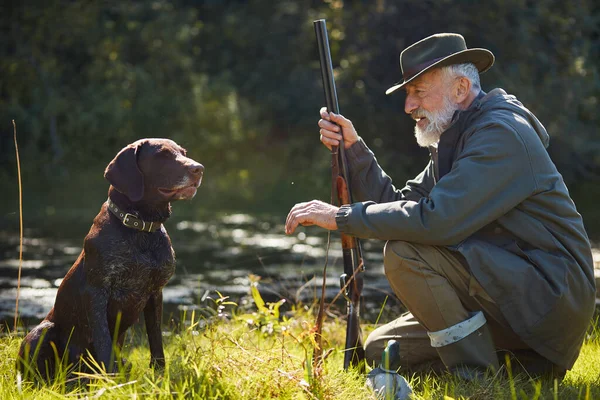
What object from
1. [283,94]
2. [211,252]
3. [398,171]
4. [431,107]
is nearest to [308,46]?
[283,94]

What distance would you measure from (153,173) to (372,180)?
1286 millimetres

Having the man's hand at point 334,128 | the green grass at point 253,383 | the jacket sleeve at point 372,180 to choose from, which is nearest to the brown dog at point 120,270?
the green grass at point 253,383

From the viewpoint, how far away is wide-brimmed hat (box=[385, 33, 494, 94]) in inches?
169

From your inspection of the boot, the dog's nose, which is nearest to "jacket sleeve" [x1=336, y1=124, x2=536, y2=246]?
the boot

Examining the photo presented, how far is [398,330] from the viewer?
4.66 m

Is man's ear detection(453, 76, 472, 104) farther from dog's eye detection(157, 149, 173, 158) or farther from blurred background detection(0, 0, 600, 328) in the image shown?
blurred background detection(0, 0, 600, 328)

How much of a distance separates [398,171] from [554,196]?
1368cm

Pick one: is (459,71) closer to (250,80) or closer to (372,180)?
(372,180)

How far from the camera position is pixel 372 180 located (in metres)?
4.86

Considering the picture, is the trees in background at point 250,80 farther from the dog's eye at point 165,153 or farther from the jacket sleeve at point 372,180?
the dog's eye at point 165,153

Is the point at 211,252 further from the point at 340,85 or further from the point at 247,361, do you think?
the point at 340,85

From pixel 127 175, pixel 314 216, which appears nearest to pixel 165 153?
pixel 127 175

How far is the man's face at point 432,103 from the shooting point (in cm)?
439

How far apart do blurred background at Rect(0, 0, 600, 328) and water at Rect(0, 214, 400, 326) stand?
0.21 ft
